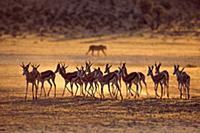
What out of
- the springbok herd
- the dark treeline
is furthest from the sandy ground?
the dark treeline

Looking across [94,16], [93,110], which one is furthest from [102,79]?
[94,16]

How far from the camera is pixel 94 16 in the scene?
65.0m

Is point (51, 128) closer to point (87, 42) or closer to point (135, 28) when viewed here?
point (87, 42)

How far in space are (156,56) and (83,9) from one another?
28.5 m

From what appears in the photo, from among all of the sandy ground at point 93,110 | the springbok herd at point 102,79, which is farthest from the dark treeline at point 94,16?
the springbok herd at point 102,79

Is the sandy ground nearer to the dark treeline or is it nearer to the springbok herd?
the springbok herd

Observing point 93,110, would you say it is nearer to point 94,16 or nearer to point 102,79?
point 102,79

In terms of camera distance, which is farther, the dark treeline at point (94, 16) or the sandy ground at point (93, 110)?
the dark treeline at point (94, 16)

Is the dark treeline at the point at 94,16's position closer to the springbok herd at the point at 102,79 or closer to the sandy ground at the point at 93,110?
the sandy ground at the point at 93,110

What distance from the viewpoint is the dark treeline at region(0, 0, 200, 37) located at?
2362 inches

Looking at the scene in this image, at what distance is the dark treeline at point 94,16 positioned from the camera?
60.0 meters

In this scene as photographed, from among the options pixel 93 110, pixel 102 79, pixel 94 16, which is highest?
pixel 94 16

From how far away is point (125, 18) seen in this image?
6481cm

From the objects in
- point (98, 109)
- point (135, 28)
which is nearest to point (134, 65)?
point (98, 109)
